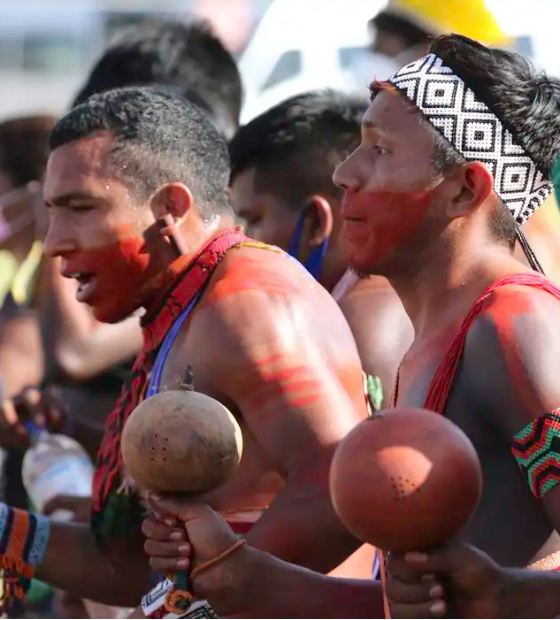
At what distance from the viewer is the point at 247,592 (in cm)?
265

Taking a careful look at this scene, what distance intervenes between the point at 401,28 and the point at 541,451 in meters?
3.67

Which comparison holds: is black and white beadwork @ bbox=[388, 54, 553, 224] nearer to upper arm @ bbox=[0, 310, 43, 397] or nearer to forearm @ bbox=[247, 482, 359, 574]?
forearm @ bbox=[247, 482, 359, 574]

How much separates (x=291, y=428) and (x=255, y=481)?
1.00ft

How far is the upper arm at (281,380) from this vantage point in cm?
358

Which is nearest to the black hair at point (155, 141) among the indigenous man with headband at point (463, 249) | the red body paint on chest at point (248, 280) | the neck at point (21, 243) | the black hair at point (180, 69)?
the red body paint on chest at point (248, 280)

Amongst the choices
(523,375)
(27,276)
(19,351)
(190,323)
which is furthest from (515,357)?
(27,276)

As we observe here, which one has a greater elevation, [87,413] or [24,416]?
[24,416]

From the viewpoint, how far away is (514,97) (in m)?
3.08

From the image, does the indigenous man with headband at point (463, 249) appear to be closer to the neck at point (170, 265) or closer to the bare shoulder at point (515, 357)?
the bare shoulder at point (515, 357)

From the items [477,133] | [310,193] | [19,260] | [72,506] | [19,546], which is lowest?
[19,260]

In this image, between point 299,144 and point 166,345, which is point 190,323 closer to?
point 166,345

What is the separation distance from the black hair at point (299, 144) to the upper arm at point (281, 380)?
5.11ft

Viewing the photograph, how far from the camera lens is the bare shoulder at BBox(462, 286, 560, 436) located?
8.62 feet

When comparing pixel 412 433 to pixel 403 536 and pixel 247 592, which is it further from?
pixel 247 592
